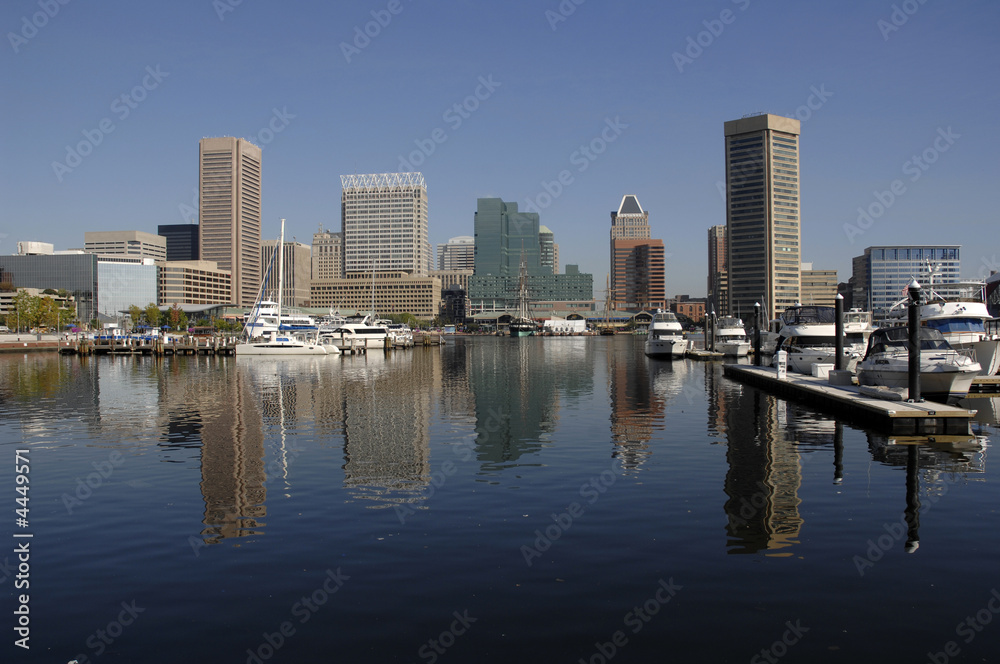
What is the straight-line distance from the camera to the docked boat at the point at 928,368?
3614 centimetres

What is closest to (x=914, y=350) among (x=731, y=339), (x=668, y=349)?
(x=668, y=349)

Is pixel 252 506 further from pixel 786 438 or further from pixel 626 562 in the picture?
pixel 786 438

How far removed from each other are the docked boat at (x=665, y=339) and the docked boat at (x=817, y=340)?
94.1ft

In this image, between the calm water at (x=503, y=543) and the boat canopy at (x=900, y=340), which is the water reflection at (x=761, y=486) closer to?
the calm water at (x=503, y=543)

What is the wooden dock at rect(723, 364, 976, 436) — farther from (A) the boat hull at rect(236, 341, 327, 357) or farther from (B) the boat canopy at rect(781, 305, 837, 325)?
(A) the boat hull at rect(236, 341, 327, 357)

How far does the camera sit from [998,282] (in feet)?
334

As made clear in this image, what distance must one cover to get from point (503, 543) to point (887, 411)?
2089 centimetres

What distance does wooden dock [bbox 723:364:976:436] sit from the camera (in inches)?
1113

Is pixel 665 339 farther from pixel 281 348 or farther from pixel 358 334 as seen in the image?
pixel 358 334

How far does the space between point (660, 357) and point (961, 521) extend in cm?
7592

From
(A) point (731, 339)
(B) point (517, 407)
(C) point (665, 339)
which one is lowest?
(B) point (517, 407)

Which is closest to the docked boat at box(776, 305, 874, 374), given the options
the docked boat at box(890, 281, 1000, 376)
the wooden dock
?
the docked boat at box(890, 281, 1000, 376)

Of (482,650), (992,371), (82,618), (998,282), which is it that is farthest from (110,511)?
(998,282)

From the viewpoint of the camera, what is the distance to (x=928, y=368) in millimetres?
36500
